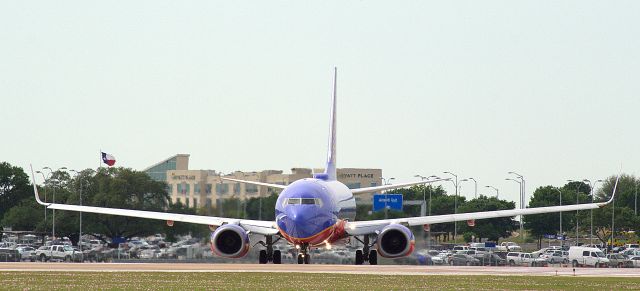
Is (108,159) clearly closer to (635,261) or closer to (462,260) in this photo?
(462,260)

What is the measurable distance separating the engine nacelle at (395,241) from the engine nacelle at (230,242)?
7441mm

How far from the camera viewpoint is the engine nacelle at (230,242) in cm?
7356

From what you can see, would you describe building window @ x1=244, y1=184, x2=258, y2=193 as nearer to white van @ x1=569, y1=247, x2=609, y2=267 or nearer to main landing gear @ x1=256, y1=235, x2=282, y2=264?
main landing gear @ x1=256, y1=235, x2=282, y2=264

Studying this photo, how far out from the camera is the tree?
166 metres

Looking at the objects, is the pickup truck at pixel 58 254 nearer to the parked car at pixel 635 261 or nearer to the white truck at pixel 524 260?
the white truck at pixel 524 260

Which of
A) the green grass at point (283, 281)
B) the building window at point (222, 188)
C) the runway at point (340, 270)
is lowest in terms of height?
the green grass at point (283, 281)

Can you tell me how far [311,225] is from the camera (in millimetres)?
70062

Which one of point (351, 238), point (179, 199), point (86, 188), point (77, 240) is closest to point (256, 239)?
point (351, 238)

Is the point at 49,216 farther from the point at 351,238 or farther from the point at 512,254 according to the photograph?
the point at 351,238

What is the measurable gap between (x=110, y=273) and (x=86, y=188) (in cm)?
7620

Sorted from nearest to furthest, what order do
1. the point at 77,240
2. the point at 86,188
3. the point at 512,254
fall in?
the point at 512,254 → the point at 86,188 → the point at 77,240

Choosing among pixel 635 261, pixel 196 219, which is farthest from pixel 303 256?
pixel 635 261

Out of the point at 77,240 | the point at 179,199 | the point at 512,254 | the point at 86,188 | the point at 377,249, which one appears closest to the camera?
the point at 377,249

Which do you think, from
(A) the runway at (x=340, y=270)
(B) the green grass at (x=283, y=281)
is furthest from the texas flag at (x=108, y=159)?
A: (B) the green grass at (x=283, y=281)
